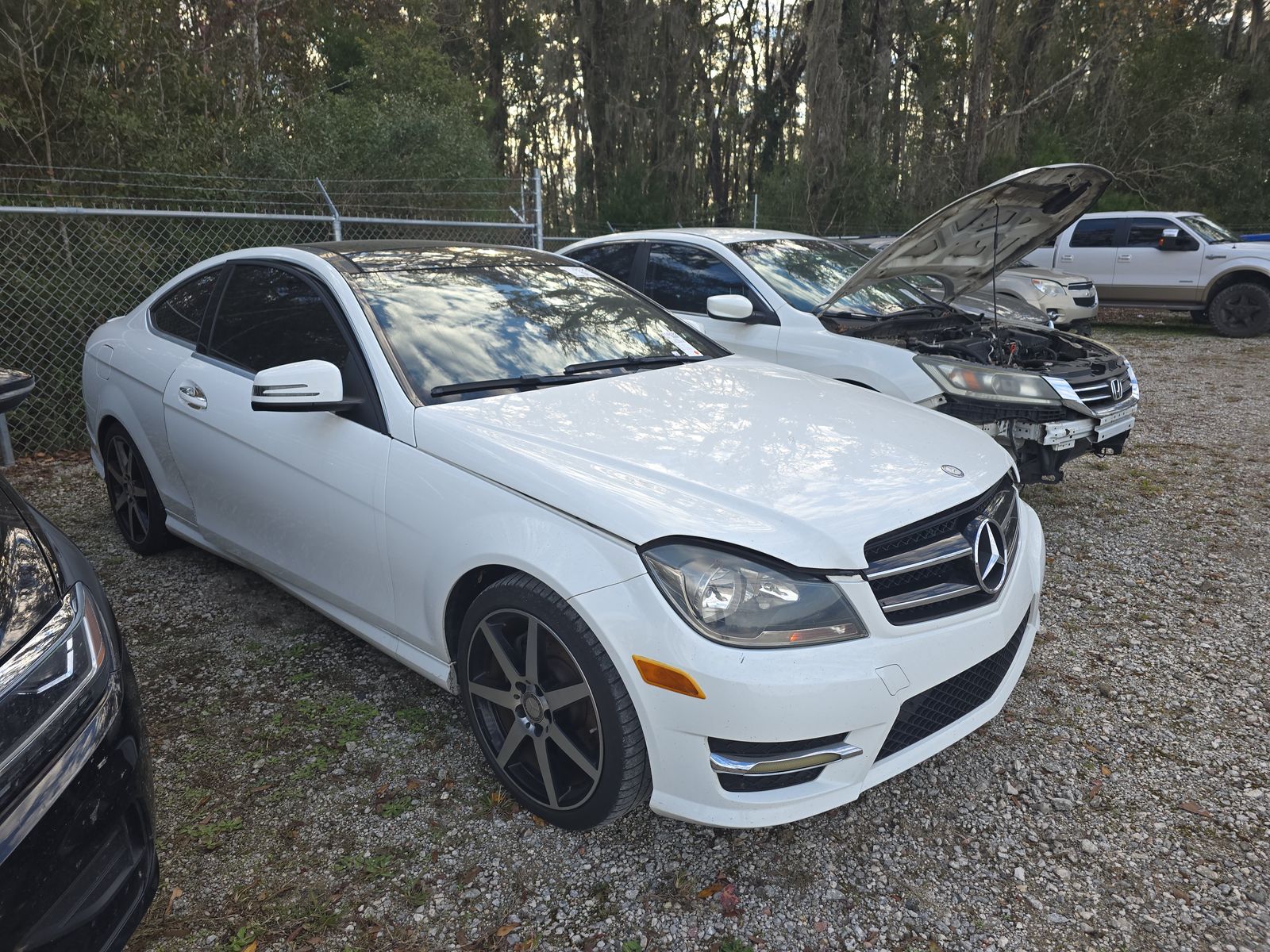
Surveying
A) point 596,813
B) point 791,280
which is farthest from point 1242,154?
point 596,813

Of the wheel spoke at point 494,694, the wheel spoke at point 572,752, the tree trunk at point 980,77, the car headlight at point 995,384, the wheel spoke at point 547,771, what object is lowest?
the wheel spoke at point 547,771

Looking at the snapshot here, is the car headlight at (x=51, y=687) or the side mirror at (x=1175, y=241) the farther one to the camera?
the side mirror at (x=1175, y=241)

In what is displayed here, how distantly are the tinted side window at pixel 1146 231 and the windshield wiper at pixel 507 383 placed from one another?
12115 mm

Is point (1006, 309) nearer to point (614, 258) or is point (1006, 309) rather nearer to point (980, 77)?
point (614, 258)

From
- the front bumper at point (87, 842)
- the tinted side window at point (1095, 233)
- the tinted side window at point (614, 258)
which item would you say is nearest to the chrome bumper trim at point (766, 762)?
the front bumper at point (87, 842)

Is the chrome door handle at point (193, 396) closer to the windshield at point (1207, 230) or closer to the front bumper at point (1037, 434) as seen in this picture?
the front bumper at point (1037, 434)

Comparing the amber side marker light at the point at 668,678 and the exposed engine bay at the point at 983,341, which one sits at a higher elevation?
the exposed engine bay at the point at 983,341

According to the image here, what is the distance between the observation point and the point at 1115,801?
103 inches

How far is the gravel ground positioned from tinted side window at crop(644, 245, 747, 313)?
2.82 m

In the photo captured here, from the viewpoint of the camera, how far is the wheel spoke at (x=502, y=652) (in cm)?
242

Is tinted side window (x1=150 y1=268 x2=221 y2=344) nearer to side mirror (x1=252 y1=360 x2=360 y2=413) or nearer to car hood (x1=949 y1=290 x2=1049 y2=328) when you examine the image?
side mirror (x1=252 y1=360 x2=360 y2=413)

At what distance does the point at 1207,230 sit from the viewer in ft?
39.5

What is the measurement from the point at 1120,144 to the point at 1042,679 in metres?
18.1

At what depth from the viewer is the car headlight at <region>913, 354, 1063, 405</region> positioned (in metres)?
4.44
